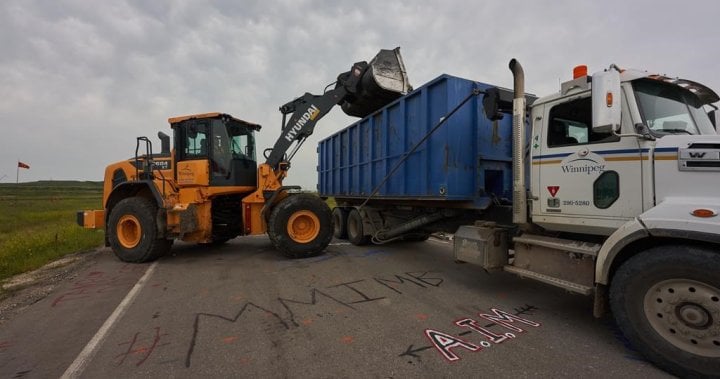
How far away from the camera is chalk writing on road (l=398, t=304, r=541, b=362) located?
310cm

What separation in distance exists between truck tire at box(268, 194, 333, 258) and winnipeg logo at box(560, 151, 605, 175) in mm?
4699

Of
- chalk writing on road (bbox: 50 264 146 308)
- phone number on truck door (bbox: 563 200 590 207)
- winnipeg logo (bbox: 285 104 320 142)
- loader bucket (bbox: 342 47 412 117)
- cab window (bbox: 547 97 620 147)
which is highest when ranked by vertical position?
loader bucket (bbox: 342 47 412 117)

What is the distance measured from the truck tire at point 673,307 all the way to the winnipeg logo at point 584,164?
0.95 metres

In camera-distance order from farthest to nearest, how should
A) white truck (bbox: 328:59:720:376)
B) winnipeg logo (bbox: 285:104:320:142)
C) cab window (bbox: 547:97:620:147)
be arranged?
winnipeg logo (bbox: 285:104:320:142) < cab window (bbox: 547:97:620:147) < white truck (bbox: 328:59:720:376)

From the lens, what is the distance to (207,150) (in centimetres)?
731

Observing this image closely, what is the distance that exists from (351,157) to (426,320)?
5667 millimetres

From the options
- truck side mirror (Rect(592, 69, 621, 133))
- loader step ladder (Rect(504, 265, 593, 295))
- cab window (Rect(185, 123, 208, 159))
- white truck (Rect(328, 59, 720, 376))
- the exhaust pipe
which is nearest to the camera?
white truck (Rect(328, 59, 720, 376))

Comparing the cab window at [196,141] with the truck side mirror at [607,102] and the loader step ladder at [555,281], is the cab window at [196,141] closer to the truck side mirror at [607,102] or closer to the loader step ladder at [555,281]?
the loader step ladder at [555,281]

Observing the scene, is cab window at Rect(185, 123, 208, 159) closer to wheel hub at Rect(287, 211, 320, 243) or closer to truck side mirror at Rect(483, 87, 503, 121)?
wheel hub at Rect(287, 211, 320, 243)

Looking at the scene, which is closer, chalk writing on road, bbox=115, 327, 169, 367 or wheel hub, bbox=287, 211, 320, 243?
chalk writing on road, bbox=115, 327, 169, 367

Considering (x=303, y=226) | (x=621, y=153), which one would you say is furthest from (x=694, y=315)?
(x=303, y=226)

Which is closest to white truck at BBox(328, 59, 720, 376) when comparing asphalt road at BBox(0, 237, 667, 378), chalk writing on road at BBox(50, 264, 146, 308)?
asphalt road at BBox(0, 237, 667, 378)

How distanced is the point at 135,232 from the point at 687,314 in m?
8.76

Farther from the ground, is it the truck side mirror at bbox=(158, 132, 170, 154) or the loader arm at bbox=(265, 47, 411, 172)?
the loader arm at bbox=(265, 47, 411, 172)
